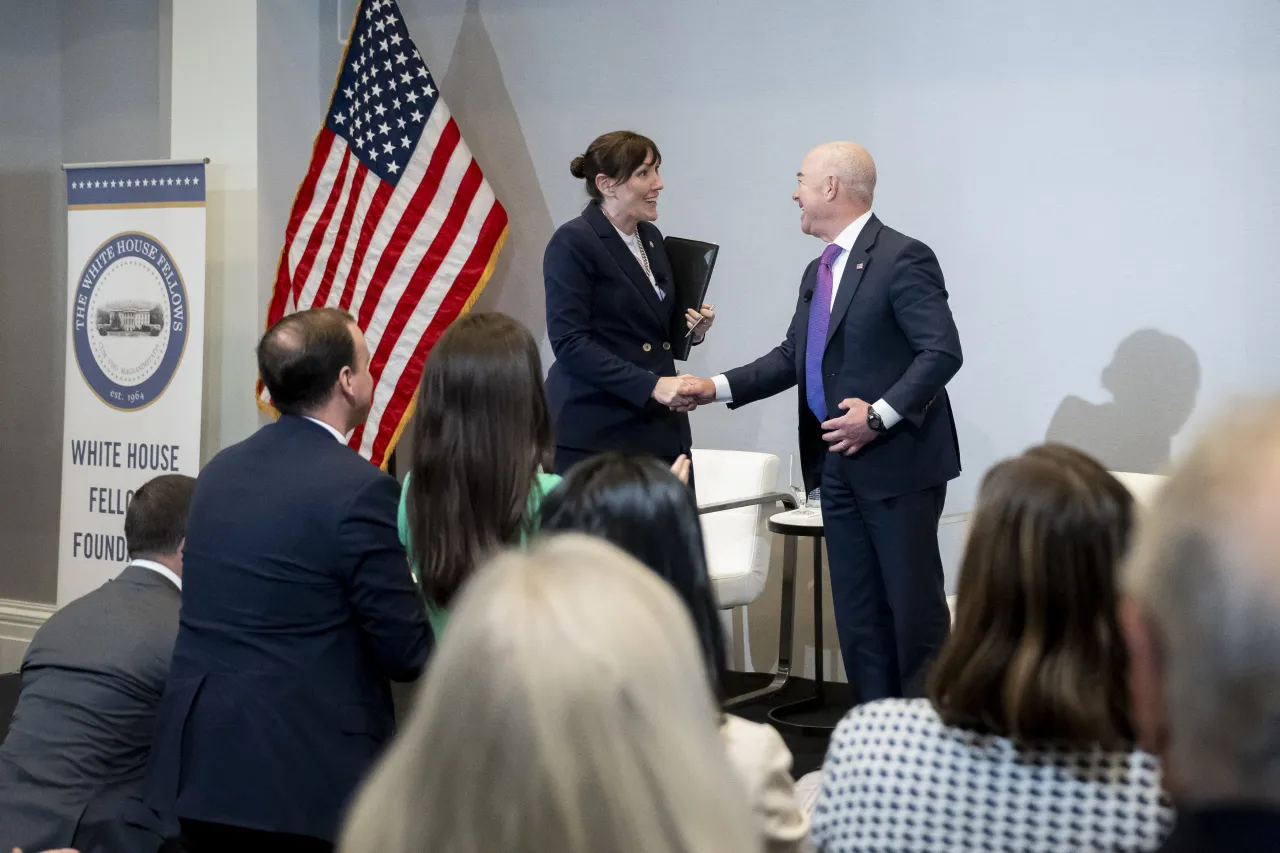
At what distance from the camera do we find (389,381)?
489 centimetres

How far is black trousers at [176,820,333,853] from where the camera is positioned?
205cm

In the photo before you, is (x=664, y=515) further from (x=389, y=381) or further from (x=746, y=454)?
(x=389, y=381)

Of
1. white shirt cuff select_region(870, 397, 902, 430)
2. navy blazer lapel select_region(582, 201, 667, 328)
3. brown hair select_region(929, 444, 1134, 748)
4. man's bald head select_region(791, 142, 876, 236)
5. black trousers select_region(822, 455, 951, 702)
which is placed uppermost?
man's bald head select_region(791, 142, 876, 236)

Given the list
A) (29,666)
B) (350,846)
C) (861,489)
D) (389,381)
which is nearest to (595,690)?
(350,846)

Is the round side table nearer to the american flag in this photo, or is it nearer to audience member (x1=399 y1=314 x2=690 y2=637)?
the american flag

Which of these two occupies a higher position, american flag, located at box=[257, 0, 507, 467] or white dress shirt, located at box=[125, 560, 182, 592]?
american flag, located at box=[257, 0, 507, 467]

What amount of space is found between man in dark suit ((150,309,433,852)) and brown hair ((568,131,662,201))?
63.5 inches

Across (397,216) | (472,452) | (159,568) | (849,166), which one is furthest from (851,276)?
(397,216)

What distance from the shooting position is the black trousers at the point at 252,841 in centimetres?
205

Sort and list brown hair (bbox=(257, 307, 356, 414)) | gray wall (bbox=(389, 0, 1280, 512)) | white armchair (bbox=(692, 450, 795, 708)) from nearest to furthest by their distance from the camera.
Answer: brown hair (bbox=(257, 307, 356, 414)), gray wall (bbox=(389, 0, 1280, 512)), white armchair (bbox=(692, 450, 795, 708))

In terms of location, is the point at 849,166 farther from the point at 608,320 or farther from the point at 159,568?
the point at 159,568

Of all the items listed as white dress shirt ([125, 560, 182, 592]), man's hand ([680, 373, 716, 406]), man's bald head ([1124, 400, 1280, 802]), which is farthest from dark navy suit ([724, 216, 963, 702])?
man's bald head ([1124, 400, 1280, 802])

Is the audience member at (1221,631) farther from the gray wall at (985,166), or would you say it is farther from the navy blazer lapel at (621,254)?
the gray wall at (985,166)

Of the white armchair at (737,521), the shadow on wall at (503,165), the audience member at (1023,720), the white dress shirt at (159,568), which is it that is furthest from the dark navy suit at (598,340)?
the audience member at (1023,720)
